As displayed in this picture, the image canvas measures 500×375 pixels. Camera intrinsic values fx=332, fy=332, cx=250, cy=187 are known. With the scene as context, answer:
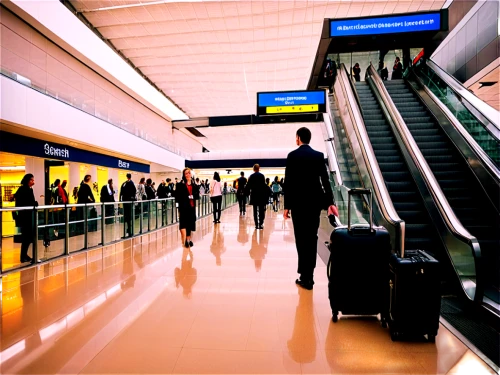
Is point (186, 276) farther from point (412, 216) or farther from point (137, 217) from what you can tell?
point (137, 217)

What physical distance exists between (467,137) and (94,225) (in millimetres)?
7405

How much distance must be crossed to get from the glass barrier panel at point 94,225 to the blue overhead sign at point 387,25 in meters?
8.55

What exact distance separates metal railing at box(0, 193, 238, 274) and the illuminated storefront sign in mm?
5421

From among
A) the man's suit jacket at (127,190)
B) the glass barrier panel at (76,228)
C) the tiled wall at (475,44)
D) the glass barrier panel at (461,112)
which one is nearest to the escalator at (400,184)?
the glass barrier panel at (461,112)

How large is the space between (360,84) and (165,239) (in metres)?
8.16

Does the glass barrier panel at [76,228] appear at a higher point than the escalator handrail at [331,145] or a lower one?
lower

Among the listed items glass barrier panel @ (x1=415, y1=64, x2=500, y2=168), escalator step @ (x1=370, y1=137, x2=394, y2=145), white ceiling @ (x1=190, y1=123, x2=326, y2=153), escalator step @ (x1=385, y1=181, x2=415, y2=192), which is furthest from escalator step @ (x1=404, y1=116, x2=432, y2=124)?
white ceiling @ (x1=190, y1=123, x2=326, y2=153)

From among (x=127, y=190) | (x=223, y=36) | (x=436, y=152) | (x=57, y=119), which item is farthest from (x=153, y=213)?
(x=223, y=36)

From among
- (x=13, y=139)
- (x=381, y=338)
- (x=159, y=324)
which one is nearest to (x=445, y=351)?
(x=381, y=338)

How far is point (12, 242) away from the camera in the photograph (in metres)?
4.75

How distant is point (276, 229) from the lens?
9195 mm

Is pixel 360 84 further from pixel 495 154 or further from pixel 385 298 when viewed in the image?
pixel 385 298

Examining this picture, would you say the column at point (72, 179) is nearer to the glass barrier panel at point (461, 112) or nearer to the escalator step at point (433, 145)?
the escalator step at point (433, 145)

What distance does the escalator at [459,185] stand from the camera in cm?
427
